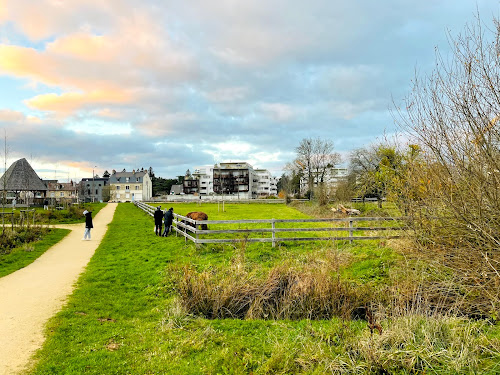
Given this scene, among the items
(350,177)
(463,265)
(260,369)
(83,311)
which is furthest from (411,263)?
(350,177)

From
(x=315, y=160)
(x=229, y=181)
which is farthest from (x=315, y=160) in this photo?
(x=229, y=181)

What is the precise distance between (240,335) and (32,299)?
5.20m

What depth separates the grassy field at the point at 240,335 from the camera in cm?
474

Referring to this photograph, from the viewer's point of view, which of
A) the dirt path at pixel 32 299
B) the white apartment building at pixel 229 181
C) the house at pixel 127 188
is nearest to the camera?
the dirt path at pixel 32 299

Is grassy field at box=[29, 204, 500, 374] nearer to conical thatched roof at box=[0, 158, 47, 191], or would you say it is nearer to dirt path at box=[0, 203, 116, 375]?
dirt path at box=[0, 203, 116, 375]

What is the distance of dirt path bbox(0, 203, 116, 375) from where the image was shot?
5254 millimetres

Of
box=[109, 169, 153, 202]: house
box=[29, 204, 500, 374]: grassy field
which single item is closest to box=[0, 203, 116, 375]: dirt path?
box=[29, 204, 500, 374]: grassy field

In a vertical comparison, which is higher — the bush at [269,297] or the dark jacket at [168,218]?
the dark jacket at [168,218]

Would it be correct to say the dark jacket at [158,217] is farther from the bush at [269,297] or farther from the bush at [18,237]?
the bush at [269,297]

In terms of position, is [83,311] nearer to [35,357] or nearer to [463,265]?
[35,357]

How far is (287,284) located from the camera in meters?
8.12

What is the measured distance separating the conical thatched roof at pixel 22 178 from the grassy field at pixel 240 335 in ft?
124

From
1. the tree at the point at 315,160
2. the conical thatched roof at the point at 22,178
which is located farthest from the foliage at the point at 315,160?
the conical thatched roof at the point at 22,178

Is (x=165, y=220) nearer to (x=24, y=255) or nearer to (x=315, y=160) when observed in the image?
(x=24, y=255)
